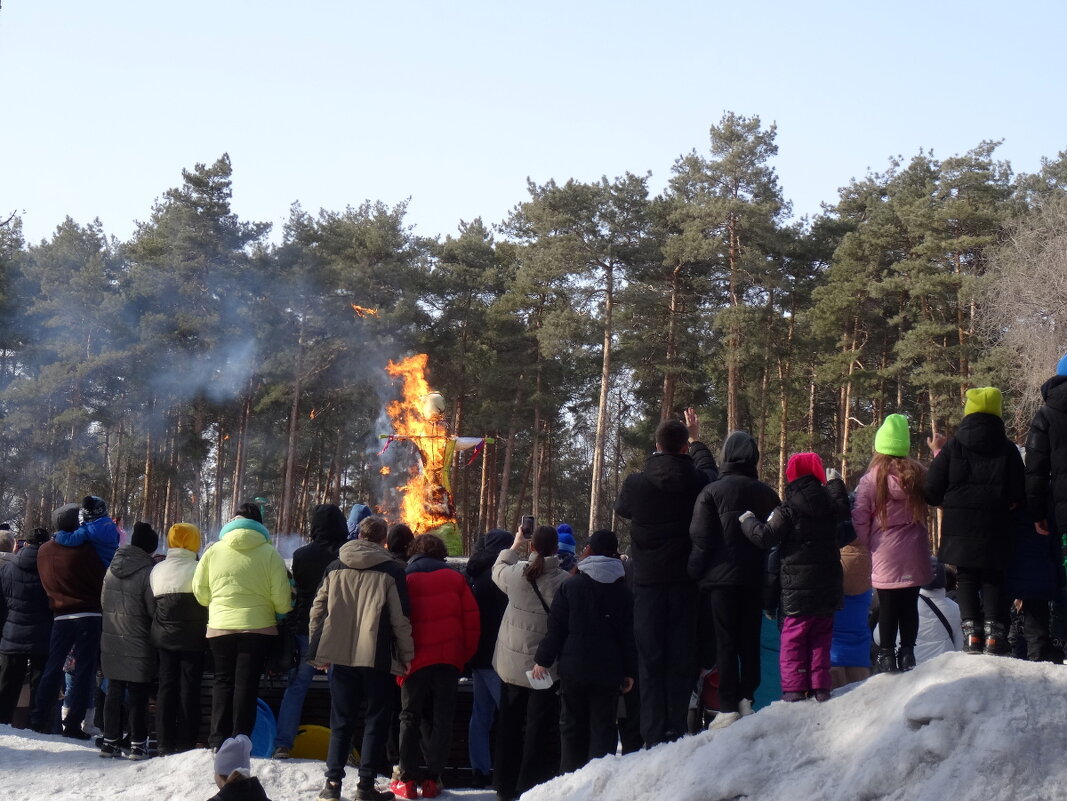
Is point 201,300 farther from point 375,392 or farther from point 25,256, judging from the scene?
point 25,256

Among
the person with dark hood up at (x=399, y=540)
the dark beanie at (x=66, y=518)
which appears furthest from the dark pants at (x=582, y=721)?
the dark beanie at (x=66, y=518)

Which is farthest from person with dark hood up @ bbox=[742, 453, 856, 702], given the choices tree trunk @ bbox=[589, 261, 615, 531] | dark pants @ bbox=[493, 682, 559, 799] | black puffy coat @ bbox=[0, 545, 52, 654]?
tree trunk @ bbox=[589, 261, 615, 531]

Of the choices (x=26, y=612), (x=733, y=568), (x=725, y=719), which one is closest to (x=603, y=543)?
(x=733, y=568)

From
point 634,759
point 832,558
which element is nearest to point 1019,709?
point 832,558

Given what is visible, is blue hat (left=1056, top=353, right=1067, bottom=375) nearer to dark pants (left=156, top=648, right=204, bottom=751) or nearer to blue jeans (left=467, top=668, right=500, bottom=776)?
blue jeans (left=467, top=668, right=500, bottom=776)

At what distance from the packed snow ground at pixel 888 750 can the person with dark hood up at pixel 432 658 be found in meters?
1.58

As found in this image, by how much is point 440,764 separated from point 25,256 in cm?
4326

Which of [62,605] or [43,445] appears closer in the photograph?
[62,605]

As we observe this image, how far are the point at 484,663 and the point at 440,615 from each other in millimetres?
772

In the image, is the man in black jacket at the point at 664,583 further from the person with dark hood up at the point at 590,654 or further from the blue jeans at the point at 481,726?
the blue jeans at the point at 481,726

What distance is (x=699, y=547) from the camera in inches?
267

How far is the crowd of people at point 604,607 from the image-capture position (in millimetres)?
6578

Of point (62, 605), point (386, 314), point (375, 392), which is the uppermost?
point (386, 314)

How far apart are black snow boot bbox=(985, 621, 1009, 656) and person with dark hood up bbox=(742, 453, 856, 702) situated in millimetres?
865
